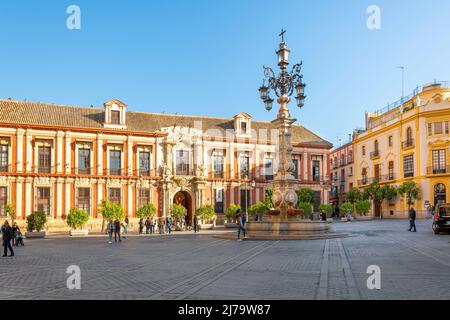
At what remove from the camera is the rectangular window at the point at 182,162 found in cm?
4297

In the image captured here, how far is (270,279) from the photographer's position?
29.4ft

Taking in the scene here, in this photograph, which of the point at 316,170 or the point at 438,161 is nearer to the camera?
the point at 438,161

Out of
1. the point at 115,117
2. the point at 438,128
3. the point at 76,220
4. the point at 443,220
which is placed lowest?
the point at 76,220

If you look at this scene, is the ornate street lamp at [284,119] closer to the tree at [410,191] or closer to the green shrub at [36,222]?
the green shrub at [36,222]

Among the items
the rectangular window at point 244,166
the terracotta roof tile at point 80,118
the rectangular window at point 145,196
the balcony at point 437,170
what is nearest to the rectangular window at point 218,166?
the rectangular window at point 244,166

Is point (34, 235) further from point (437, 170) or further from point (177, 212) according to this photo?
point (437, 170)

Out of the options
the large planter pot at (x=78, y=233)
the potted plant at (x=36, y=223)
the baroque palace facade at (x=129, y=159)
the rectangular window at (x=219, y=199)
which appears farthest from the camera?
the rectangular window at (x=219, y=199)

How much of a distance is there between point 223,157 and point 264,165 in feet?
15.3

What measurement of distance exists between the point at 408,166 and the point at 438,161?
3.78m

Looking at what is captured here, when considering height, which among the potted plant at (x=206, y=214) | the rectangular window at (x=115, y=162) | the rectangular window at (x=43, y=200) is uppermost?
the rectangular window at (x=115, y=162)

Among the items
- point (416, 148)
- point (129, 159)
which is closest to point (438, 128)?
point (416, 148)

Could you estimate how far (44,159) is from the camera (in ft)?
126

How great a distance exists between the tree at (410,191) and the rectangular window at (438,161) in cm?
243
